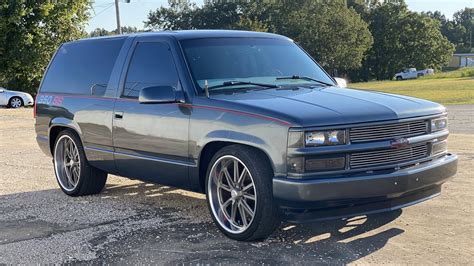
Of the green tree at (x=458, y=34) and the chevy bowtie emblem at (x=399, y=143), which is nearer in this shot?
the chevy bowtie emblem at (x=399, y=143)

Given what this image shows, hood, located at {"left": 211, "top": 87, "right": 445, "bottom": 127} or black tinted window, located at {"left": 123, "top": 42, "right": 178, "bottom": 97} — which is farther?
black tinted window, located at {"left": 123, "top": 42, "right": 178, "bottom": 97}

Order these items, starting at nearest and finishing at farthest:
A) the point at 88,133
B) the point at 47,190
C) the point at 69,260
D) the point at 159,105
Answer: the point at 69,260 < the point at 159,105 < the point at 88,133 < the point at 47,190

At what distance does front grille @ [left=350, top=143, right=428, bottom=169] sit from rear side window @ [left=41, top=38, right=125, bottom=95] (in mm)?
3244

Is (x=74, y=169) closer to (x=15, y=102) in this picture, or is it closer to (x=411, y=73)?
(x=15, y=102)

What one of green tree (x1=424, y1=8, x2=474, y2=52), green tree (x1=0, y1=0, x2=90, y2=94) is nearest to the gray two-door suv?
green tree (x1=0, y1=0, x2=90, y2=94)

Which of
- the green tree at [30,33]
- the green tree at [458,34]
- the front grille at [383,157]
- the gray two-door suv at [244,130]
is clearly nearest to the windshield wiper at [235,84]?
the gray two-door suv at [244,130]

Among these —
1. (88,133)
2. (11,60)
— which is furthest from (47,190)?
(11,60)

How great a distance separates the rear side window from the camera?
6504mm

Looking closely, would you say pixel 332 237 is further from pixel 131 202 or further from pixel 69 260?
pixel 131 202

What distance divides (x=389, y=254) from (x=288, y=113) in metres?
1.42

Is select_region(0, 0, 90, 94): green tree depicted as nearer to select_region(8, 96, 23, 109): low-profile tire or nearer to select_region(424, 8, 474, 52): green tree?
select_region(8, 96, 23, 109): low-profile tire

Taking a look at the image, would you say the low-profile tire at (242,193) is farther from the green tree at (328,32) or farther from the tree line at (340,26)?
the green tree at (328,32)

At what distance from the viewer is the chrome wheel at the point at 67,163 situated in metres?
7.14

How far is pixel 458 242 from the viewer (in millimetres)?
4840
